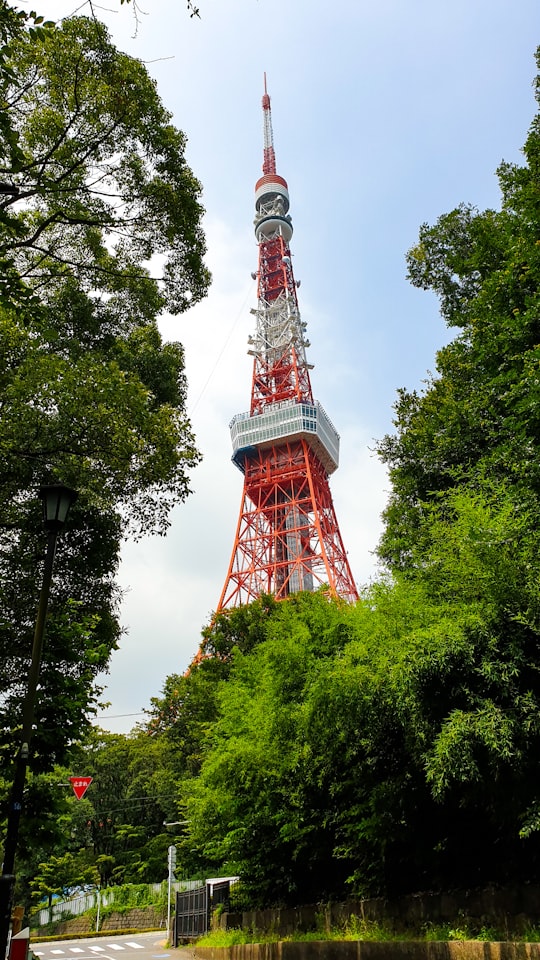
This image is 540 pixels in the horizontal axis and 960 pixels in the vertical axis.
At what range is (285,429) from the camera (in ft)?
150

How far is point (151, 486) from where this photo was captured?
7.93m

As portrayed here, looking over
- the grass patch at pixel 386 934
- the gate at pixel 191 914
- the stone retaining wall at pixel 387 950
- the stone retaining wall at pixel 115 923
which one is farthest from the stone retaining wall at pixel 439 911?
the stone retaining wall at pixel 115 923

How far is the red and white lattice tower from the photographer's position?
1609 inches

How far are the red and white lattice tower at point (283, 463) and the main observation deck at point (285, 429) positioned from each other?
0.07 m

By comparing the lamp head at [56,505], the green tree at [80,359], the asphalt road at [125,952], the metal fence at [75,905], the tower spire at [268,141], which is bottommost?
the asphalt road at [125,952]

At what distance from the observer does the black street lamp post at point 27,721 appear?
14.0ft

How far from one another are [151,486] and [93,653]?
213 cm

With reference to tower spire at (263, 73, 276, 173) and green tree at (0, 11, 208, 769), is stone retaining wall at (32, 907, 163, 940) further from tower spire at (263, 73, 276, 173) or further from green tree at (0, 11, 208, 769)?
tower spire at (263, 73, 276, 173)

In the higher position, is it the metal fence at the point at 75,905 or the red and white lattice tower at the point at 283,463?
the red and white lattice tower at the point at 283,463

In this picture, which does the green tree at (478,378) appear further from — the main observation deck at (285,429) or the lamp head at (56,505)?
the main observation deck at (285,429)

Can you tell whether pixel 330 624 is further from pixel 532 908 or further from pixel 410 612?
pixel 532 908

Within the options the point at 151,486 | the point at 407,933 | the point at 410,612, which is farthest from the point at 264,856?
the point at 151,486

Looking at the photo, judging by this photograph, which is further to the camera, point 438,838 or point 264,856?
point 264,856

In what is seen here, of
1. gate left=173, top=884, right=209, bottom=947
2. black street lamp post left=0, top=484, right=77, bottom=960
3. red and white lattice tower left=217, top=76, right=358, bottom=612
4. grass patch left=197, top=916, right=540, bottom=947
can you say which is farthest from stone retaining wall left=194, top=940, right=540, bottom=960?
red and white lattice tower left=217, top=76, right=358, bottom=612
